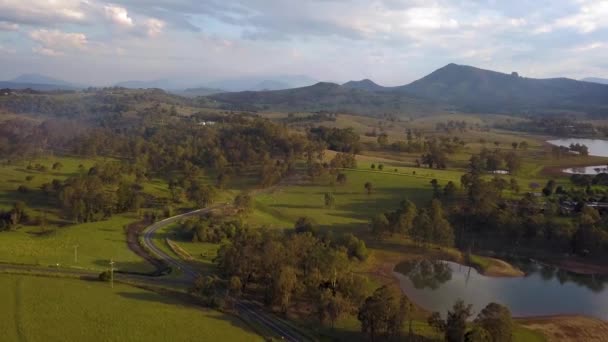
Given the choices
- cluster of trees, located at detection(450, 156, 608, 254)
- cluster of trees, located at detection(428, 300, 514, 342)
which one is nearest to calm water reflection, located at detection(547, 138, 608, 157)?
cluster of trees, located at detection(450, 156, 608, 254)

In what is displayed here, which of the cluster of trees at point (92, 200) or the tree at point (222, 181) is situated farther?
the tree at point (222, 181)

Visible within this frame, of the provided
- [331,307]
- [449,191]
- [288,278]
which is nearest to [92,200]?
[288,278]

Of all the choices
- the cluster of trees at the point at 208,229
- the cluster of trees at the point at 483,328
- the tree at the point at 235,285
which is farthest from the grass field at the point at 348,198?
the cluster of trees at the point at 483,328

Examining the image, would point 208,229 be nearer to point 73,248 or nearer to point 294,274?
point 73,248

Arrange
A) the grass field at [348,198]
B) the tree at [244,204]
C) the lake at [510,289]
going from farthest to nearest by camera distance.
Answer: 1. the grass field at [348,198]
2. the tree at [244,204]
3. the lake at [510,289]

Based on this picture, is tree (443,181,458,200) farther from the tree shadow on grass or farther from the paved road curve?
the tree shadow on grass

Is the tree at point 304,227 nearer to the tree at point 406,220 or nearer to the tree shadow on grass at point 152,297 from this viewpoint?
the tree at point 406,220

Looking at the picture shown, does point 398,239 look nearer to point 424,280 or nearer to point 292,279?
point 424,280
